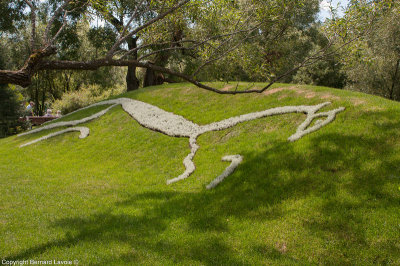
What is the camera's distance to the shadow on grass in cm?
514

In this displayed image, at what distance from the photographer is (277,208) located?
6.52 meters

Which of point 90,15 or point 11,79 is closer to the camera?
point 11,79

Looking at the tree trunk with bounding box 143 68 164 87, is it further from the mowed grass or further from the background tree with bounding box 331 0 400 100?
the background tree with bounding box 331 0 400 100

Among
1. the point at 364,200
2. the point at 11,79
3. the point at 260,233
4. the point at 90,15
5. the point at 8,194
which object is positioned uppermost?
the point at 90,15

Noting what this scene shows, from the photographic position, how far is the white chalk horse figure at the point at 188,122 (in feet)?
31.5

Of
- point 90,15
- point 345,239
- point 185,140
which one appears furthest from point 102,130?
point 345,239

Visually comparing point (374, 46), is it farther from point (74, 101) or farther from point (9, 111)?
point (74, 101)

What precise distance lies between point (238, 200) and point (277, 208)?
3.64 feet

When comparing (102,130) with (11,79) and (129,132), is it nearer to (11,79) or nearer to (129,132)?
(129,132)

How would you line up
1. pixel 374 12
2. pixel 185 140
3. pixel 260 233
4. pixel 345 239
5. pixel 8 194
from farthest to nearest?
pixel 185 140, pixel 8 194, pixel 374 12, pixel 260 233, pixel 345 239

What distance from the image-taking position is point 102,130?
17.3 meters

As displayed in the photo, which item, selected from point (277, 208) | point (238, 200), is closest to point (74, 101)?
point (238, 200)

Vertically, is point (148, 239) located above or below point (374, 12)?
below

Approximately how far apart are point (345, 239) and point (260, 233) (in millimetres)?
1564
